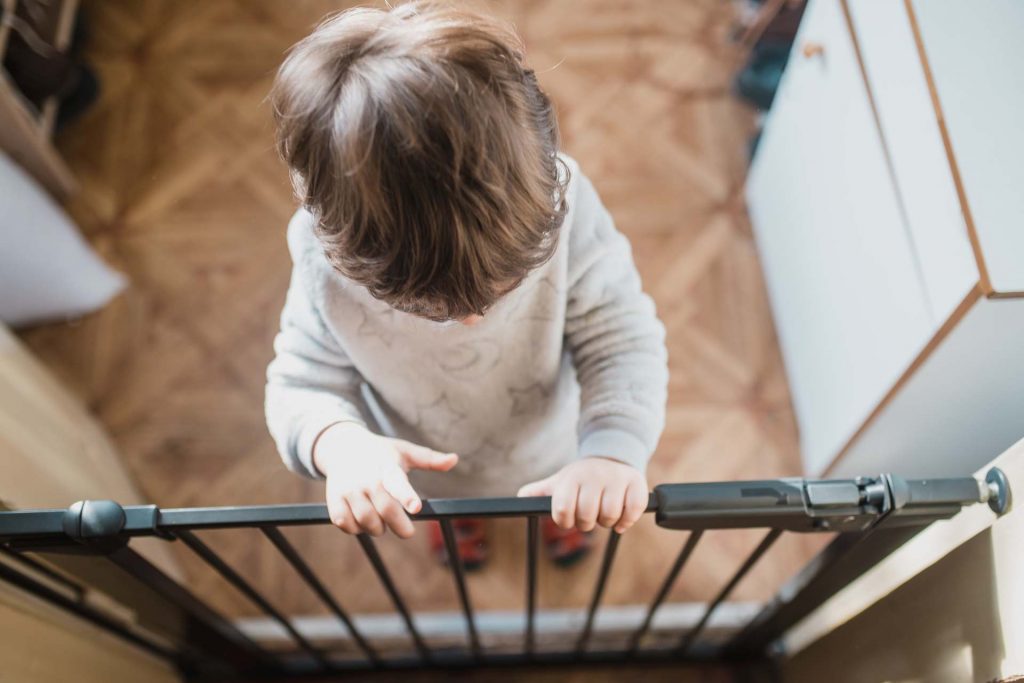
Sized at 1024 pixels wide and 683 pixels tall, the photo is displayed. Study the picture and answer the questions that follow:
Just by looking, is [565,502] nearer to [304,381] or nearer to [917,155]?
[304,381]

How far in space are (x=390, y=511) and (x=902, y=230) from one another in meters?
0.57

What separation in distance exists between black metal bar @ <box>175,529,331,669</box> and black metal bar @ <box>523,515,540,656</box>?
253 millimetres

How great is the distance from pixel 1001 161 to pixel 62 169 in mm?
1328

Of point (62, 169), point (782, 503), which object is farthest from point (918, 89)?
point (62, 169)

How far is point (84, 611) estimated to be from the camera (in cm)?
83

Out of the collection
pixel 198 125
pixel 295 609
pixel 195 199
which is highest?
pixel 198 125

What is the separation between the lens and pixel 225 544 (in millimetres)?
1208

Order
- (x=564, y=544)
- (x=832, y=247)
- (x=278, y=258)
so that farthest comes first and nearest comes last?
(x=278, y=258) < (x=564, y=544) < (x=832, y=247)

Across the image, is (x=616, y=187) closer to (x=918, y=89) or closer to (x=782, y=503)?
(x=918, y=89)

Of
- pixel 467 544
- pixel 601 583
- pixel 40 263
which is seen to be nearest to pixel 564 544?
pixel 467 544

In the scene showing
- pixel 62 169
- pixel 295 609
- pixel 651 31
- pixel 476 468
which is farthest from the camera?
pixel 651 31

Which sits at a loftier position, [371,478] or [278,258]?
[278,258]

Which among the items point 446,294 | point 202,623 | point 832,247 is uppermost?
point 832,247

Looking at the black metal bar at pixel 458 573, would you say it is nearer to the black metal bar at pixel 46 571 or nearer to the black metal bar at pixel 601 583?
the black metal bar at pixel 601 583
